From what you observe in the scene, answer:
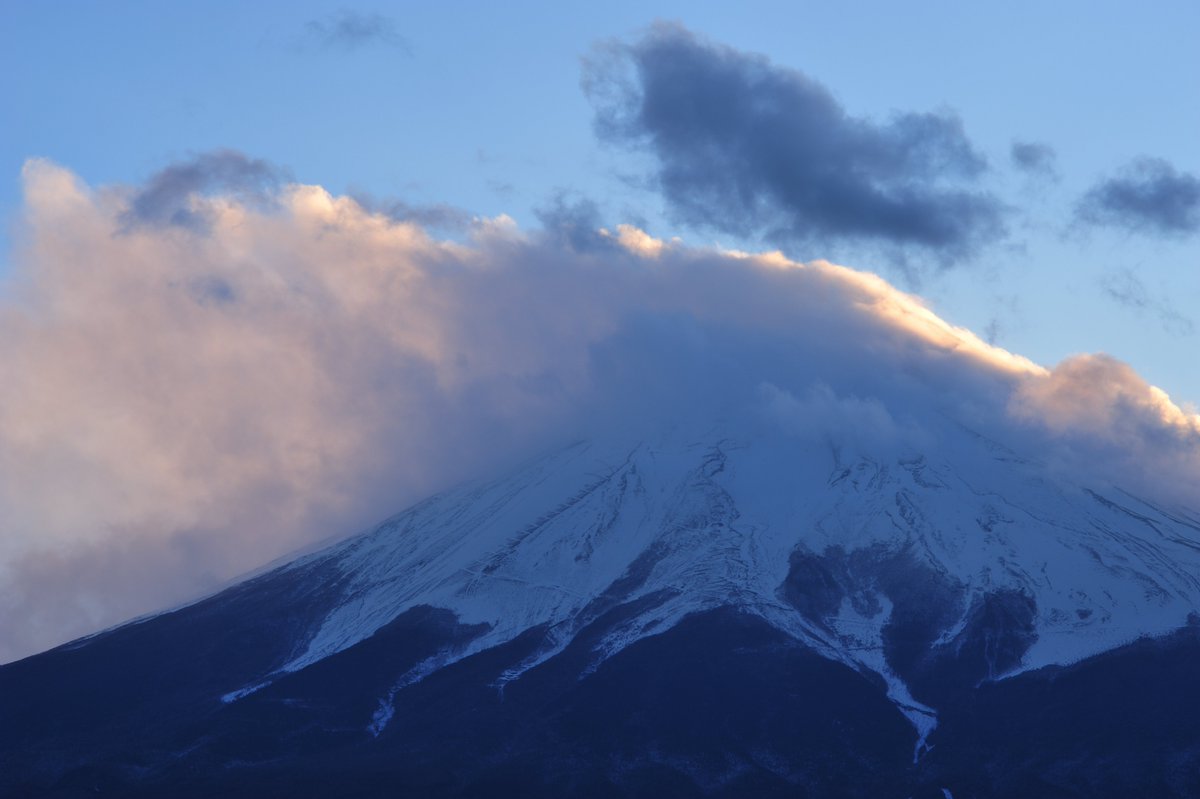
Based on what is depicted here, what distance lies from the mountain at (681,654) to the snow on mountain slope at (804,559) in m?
0.33

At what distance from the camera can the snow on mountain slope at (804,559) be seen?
161 m

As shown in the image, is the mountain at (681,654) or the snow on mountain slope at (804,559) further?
the snow on mountain slope at (804,559)

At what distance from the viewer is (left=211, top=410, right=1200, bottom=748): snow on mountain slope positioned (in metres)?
161

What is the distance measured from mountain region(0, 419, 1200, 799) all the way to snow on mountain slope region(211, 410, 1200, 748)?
326 mm

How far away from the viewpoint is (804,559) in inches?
6767

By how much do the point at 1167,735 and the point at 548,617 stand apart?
2158 inches

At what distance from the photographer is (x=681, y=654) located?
15725cm

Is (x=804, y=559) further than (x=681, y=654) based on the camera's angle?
Yes

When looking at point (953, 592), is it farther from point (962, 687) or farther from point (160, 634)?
point (160, 634)

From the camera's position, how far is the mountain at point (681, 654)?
140 metres

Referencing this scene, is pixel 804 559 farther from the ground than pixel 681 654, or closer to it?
farther from the ground

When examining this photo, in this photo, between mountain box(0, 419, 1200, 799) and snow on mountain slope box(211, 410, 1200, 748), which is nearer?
mountain box(0, 419, 1200, 799)

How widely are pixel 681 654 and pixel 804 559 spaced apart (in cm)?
2031

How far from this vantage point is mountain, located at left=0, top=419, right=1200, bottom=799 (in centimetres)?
13975
